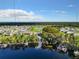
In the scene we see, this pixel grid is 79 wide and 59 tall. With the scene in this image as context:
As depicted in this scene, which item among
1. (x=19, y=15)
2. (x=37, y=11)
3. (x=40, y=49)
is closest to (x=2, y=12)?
(x=19, y=15)

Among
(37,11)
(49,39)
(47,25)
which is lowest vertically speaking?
(49,39)

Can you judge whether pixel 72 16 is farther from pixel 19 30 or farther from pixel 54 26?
pixel 19 30

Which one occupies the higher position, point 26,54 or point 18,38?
point 18,38

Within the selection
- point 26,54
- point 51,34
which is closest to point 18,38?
point 26,54

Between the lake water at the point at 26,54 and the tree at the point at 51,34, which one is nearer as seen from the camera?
the lake water at the point at 26,54

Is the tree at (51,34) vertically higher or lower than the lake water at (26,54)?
higher

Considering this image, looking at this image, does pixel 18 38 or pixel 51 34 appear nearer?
pixel 18 38

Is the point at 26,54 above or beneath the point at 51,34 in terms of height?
beneath

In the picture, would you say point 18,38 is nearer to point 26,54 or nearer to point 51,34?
point 26,54

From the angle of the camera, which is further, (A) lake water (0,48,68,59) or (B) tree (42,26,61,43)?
(B) tree (42,26,61,43)

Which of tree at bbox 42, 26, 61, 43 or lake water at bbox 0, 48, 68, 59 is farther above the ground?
tree at bbox 42, 26, 61, 43

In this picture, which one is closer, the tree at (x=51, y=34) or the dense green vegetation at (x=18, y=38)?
the dense green vegetation at (x=18, y=38)
